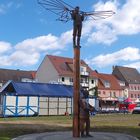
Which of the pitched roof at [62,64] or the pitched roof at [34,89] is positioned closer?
the pitched roof at [34,89]

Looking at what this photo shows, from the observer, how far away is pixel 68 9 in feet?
56.8

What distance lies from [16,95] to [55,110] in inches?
311

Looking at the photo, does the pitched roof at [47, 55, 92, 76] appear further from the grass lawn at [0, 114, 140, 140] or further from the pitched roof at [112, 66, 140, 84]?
the grass lawn at [0, 114, 140, 140]

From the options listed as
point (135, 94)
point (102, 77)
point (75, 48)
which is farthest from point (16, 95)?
point (135, 94)

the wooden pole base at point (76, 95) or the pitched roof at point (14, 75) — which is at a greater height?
the pitched roof at point (14, 75)

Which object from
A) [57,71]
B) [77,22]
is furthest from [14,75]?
[77,22]

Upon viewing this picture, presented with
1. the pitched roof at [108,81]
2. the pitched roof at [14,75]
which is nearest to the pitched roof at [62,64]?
the pitched roof at [108,81]

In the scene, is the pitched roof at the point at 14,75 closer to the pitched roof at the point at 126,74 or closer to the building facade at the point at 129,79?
the pitched roof at the point at 126,74

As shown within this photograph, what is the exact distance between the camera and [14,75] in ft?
444

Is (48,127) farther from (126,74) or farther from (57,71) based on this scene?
(126,74)

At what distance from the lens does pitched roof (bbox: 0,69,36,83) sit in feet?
427

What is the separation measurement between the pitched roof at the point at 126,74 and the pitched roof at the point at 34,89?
91.8 m

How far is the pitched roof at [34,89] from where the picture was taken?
4850 centimetres

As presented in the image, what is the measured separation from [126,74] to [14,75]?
131ft
